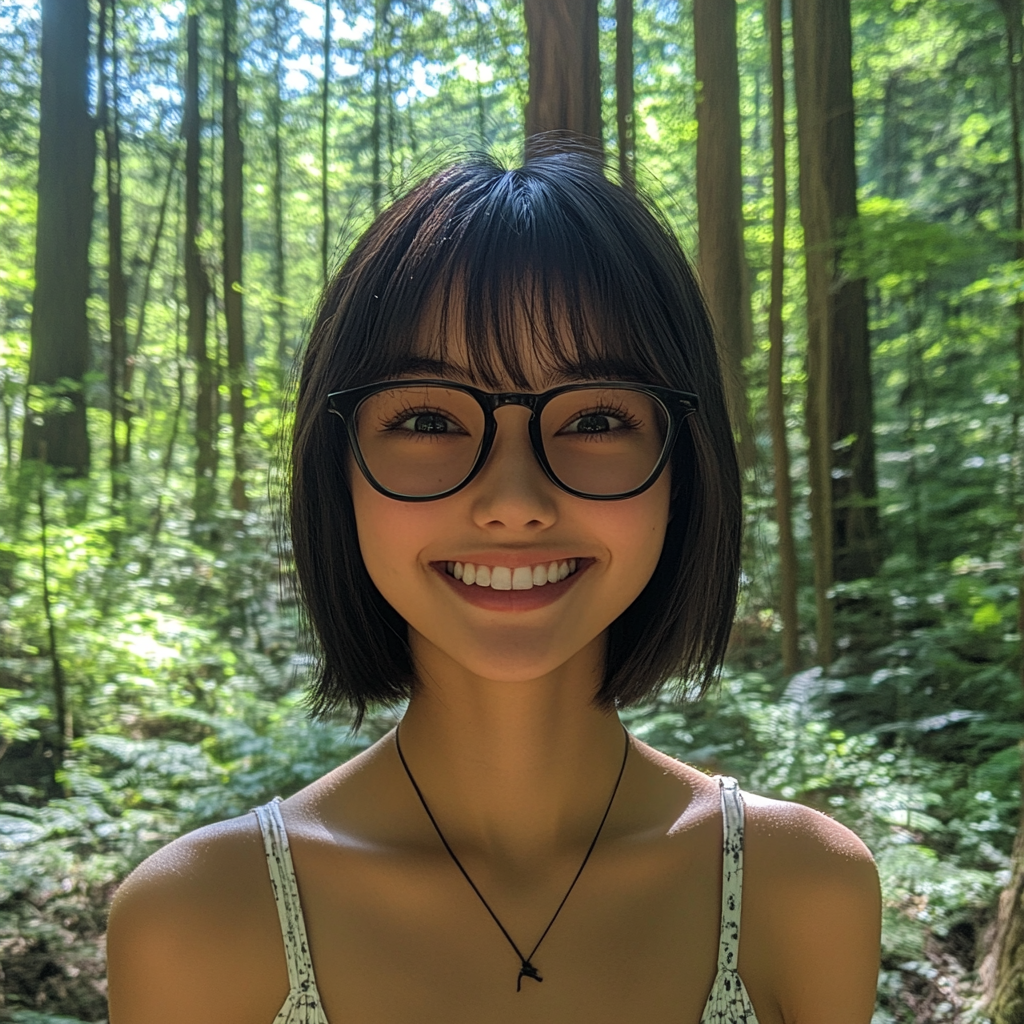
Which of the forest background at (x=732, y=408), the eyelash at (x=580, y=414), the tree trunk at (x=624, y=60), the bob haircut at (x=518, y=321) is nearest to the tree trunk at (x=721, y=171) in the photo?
the forest background at (x=732, y=408)

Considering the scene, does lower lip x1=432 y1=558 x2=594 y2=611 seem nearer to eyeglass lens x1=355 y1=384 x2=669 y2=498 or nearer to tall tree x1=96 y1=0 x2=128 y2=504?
eyeglass lens x1=355 y1=384 x2=669 y2=498

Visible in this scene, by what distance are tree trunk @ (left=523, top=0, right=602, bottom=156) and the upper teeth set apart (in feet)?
7.37

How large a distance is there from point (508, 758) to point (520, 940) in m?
0.21

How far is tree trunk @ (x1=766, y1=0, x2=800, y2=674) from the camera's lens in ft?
14.9

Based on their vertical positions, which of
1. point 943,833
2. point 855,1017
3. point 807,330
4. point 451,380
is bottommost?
point 943,833

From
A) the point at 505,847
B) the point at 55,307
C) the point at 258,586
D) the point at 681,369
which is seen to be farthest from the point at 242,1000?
the point at 55,307

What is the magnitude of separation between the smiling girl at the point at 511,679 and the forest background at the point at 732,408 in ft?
1.03

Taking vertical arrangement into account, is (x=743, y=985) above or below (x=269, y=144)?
below

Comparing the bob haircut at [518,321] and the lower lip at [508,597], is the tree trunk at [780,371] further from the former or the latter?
the lower lip at [508,597]

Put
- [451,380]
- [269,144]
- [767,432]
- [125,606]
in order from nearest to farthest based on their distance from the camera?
[451,380] < [125,606] < [767,432] < [269,144]

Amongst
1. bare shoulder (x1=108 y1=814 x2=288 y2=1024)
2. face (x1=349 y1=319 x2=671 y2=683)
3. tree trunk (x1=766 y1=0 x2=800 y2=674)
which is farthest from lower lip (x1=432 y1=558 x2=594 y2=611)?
tree trunk (x1=766 y1=0 x2=800 y2=674)

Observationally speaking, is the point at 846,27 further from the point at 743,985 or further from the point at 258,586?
the point at 743,985

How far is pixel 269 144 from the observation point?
30.6 feet

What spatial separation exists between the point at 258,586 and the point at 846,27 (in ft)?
18.0
